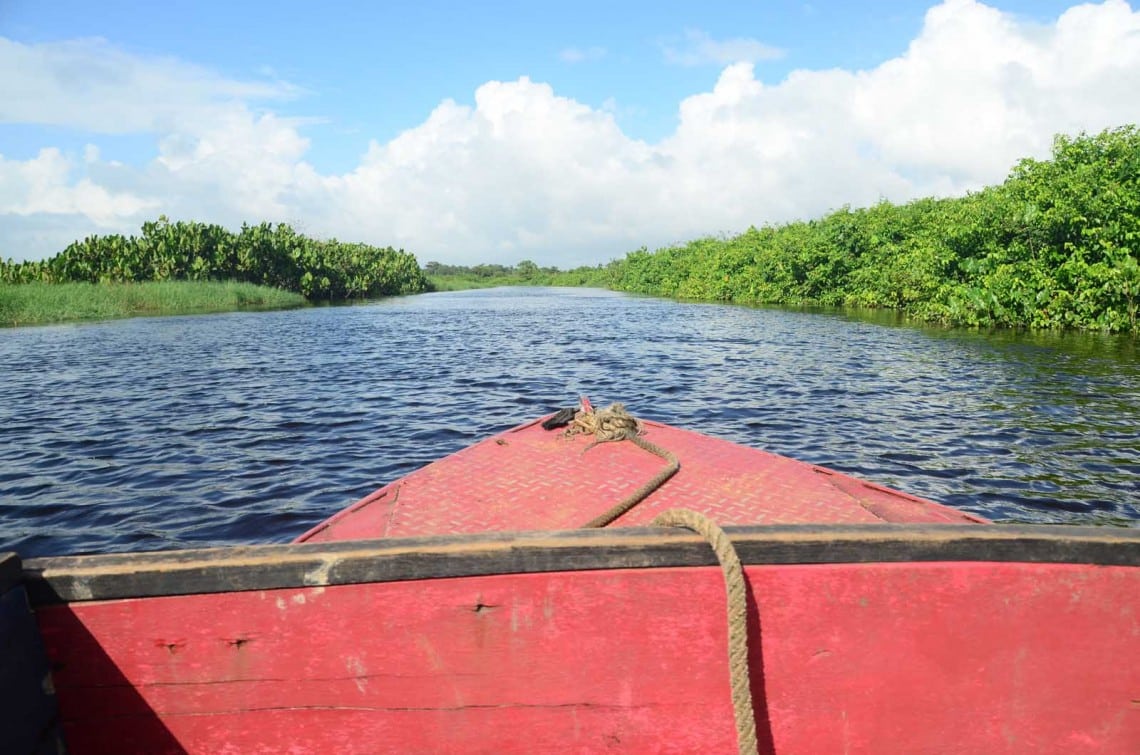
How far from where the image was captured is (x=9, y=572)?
6.56 ft

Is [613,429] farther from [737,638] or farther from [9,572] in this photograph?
[9,572]

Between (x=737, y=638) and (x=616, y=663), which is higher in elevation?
(x=737, y=638)

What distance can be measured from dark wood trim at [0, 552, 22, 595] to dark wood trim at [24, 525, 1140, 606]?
0.04m

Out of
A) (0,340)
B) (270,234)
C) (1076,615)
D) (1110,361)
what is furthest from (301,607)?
(270,234)

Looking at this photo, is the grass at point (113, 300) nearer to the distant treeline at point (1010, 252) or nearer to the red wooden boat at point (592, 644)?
the distant treeline at point (1010, 252)

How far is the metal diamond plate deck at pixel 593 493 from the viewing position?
367cm

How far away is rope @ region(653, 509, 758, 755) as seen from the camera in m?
Result: 2.07

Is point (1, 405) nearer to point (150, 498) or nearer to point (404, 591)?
point (150, 498)

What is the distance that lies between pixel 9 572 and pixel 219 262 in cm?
5579

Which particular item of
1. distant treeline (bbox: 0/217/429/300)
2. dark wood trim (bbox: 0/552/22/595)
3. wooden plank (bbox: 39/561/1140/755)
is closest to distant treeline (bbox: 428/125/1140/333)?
wooden plank (bbox: 39/561/1140/755)

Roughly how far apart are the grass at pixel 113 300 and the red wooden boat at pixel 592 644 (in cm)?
3621

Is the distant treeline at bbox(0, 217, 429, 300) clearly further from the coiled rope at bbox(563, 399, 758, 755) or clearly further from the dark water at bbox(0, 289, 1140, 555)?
the coiled rope at bbox(563, 399, 758, 755)

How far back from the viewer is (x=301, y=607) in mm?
2141

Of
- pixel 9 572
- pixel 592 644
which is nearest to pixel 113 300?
pixel 9 572
